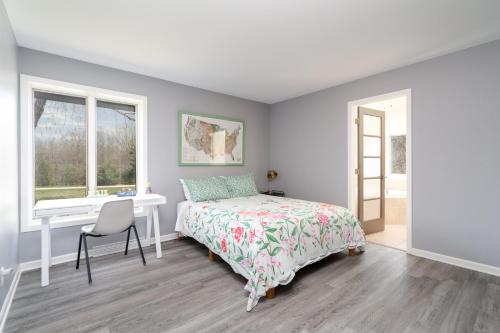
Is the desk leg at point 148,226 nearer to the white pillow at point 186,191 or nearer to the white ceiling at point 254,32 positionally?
the white pillow at point 186,191

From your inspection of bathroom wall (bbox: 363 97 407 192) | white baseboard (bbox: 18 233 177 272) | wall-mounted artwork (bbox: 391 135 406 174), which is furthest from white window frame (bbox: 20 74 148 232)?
wall-mounted artwork (bbox: 391 135 406 174)

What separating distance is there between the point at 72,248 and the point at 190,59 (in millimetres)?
2728

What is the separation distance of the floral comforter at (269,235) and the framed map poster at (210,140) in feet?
3.45

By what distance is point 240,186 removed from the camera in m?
Answer: 4.03

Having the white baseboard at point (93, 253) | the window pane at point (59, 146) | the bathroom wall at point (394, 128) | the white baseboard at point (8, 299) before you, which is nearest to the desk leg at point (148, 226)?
the white baseboard at point (93, 253)

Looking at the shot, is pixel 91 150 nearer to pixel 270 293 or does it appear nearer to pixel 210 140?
pixel 210 140

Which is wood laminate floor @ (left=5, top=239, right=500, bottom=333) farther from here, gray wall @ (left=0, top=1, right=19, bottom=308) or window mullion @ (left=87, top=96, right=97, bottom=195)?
window mullion @ (left=87, top=96, right=97, bottom=195)

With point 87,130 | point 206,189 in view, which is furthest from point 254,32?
point 87,130

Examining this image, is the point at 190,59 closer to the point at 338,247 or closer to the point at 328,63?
the point at 328,63

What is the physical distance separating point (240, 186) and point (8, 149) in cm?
281

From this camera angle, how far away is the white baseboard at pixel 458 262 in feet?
8.04

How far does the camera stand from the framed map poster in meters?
3.84

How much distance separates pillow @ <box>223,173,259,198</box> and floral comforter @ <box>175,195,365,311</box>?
0.69m

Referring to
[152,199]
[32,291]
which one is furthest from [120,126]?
[32,291]
